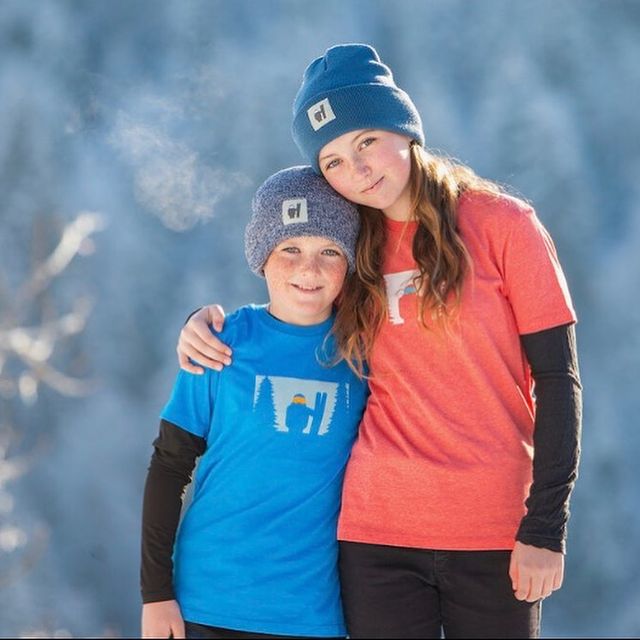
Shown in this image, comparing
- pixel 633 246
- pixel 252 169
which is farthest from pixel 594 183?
pixel 252 169

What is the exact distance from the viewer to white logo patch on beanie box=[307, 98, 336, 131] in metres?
1.65

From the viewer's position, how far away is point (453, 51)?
2494 mm

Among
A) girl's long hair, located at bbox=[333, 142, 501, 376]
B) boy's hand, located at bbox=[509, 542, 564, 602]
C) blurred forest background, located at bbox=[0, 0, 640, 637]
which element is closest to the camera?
boy's hand, located at bbox=[509, 542, 564, 602]

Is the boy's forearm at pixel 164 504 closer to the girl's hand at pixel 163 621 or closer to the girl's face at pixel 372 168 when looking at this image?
the girl's hand at pixel 163 621

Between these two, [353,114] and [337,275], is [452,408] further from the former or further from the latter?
[353,114]

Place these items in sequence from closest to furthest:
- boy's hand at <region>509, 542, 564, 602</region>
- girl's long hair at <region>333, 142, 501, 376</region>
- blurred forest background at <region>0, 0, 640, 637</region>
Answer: boy's hand at <region>509, 542, 564, 602</region> → girl's long hair at <region>333, 142, 501, 376</region> → blurred forest background at <region>0, 0, 640, 637</region>

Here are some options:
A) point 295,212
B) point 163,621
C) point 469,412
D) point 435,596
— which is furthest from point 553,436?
point 163,621


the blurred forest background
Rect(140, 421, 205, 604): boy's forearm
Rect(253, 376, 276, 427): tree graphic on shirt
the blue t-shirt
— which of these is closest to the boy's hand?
the blue t-shirt

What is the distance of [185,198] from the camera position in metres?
2.46

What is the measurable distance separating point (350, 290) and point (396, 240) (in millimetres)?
109

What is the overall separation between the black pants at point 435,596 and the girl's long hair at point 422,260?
298 mm

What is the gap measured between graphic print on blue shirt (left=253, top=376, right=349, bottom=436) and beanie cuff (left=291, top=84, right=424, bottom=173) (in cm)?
36

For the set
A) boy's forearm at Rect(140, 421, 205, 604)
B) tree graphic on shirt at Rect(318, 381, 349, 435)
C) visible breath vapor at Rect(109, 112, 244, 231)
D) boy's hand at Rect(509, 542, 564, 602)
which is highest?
visible breath vapor at Rect(109, 112, 244, 231)

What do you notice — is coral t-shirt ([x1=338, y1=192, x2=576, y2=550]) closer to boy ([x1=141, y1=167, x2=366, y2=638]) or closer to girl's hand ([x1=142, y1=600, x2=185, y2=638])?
boy ([x1=141, y1=167, x2=366, y2=638])
